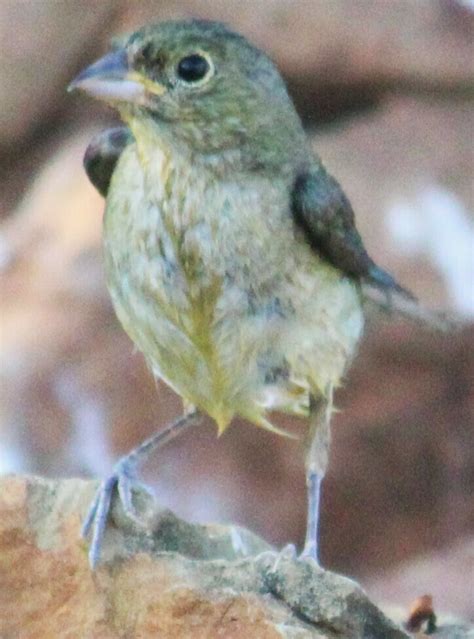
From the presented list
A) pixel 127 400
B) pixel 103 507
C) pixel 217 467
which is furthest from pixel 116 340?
pixel 103 507

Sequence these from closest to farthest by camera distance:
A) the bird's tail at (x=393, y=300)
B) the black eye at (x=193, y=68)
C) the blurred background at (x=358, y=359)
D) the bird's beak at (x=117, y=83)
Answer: the bird's beak at (x=117, y=83)
the black eye at (x=193, y=68)
the bird's tail at (x=393, y=300)
the blurred background at (x=358, y=359)

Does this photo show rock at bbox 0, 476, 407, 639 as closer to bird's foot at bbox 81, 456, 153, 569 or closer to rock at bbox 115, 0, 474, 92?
bird's foot at bbox 81, 456, 153, 569

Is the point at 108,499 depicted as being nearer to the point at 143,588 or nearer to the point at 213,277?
the point at 143,588

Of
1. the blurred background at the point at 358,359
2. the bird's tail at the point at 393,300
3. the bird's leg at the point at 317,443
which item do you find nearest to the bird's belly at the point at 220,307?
the bird's leg at the point at 317,443

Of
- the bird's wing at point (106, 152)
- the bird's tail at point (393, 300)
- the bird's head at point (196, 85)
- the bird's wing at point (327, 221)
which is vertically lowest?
the bird's tail at point (393, 300)

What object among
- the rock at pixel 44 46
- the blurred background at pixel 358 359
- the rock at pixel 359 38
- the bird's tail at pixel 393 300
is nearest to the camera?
the bird's tail at pixel 393 300

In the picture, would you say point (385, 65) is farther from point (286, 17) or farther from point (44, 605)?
point (44, 605)

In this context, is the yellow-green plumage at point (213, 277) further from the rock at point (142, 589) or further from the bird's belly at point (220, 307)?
the rock at point (142, 589)
